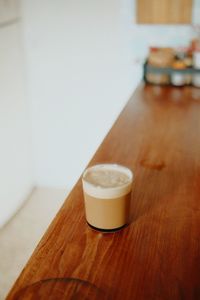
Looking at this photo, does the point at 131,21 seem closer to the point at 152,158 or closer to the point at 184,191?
the point at 152,158

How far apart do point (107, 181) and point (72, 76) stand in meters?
1.61

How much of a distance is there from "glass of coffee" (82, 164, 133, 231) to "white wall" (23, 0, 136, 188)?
1444 millimetres

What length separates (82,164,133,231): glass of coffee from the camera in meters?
0.81

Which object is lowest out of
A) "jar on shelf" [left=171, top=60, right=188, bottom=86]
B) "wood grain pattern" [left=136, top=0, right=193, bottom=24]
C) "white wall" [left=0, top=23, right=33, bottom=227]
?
"white wall" [left=0, top=23, right=33, bottom=227]

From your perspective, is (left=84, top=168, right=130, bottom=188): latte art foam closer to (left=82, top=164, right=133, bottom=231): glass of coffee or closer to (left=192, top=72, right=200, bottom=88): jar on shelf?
(left=82, top=164, right=133, bottom=231): glass of coffee

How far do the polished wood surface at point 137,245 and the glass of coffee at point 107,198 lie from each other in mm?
29

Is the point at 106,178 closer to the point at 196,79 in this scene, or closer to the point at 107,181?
the point at 107,181

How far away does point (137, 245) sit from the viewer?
2.70 ft

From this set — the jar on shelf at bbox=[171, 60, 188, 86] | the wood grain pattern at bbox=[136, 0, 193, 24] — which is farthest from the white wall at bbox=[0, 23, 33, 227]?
the jar on shelf at bbox=[171, 60, 188, 86]

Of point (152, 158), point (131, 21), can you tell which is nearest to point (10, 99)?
point (131, 21)

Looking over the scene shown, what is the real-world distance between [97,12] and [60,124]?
2.55 ft

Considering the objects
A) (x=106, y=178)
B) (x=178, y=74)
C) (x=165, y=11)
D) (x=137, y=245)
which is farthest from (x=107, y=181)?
(x=165, y=11)

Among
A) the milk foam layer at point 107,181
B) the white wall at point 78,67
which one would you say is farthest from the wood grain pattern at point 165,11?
the milk foam layer at point 107,181

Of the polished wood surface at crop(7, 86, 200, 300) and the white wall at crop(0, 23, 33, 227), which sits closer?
the polished wood surface at crop(7, 86, 200, 300)
